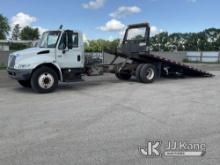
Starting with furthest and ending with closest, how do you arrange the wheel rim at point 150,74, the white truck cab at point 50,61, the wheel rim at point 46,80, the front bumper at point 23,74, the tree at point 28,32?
the tree at point 28,32 → the wheel rim at point 150,74 → the wheel rim at point 46,80 → the white truck cab at point 50,61 → the front bumper at point 23,74

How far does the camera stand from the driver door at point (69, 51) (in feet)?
39.7

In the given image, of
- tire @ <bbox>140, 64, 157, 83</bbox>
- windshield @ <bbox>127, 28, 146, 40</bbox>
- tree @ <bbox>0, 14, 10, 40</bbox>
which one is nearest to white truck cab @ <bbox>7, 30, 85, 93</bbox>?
tire @ <bbox>140, 64, 157, 83</bbox>

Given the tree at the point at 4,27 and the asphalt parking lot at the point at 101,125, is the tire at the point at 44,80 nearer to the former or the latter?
the asphalt parking lot at the point at 101,125

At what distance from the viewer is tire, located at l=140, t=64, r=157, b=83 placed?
14789 mm

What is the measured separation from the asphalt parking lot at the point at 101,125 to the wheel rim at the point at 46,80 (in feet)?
1.38

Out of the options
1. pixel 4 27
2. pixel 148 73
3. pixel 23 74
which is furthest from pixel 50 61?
pixel 4 27

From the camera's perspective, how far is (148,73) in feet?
49.7

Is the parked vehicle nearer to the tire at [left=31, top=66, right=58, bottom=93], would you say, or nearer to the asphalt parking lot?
the tire at [left=31, top=66, right=58, bottom=93]

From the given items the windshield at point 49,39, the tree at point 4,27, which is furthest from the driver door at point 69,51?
the tree at point 4,27

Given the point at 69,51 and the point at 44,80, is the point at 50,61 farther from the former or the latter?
the point at 69,51

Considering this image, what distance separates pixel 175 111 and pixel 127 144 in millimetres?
3007

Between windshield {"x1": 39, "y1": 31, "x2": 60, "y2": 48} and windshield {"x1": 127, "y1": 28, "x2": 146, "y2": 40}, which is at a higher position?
windshield {"x1": 127, "y1": 28, "x2": 146, "y2": 40}

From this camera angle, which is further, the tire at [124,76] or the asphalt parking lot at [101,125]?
the tire at [124,76]

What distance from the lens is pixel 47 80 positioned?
11609 mm
